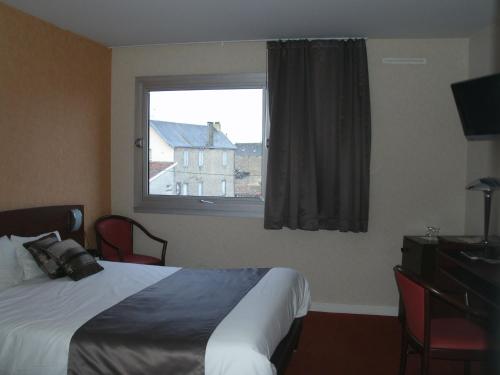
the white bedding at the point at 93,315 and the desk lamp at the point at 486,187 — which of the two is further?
the desk lamp at the point at 486,187

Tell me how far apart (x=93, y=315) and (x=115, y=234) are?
208 cm

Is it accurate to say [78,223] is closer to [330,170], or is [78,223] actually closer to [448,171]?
[330,170]

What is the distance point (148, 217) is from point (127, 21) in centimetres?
197

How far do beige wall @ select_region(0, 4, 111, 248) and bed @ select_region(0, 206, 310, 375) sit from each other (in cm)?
39

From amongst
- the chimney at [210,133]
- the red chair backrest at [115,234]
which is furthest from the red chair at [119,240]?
the chimney at [210,133]

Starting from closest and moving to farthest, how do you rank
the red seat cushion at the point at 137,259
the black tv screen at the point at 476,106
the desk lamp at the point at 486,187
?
the black tv screen at the point at 476,106 < the desk lamp at the point at 486,187 < the red seat cushion at the point at 137,259

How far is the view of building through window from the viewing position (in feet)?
14.0

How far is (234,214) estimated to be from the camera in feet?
14.0

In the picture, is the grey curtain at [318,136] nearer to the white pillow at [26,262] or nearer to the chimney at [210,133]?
the chimney at [210,133]

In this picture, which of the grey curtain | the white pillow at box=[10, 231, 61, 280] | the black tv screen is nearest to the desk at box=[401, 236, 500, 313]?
the grey curtain

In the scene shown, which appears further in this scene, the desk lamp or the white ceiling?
the white ceiling

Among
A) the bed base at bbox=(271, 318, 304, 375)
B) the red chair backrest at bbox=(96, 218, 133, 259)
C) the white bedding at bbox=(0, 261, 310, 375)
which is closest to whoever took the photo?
the white bedding at bbox=(0, 261, 310, 375)

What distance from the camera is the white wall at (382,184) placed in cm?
391

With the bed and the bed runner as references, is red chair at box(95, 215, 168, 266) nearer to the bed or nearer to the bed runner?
the bed
